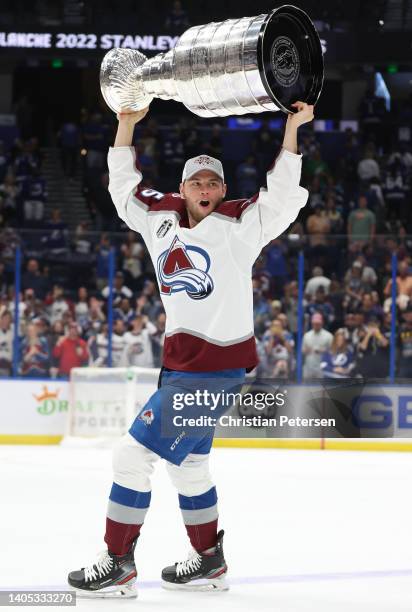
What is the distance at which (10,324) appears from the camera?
10953 millimetres

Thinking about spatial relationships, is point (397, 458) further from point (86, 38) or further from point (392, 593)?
point (86, 38)

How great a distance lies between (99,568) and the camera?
427 cm

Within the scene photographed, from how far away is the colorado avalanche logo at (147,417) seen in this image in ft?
14.0

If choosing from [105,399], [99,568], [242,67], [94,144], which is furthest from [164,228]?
[94,144]

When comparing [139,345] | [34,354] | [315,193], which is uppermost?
[315,193]

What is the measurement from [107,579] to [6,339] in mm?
6927

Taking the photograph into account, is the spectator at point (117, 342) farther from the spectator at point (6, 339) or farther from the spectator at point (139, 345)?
the spectator at point (6, 339)

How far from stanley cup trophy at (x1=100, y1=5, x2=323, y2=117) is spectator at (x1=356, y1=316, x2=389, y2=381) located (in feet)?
21.3

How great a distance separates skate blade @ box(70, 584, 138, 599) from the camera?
13.8 ft

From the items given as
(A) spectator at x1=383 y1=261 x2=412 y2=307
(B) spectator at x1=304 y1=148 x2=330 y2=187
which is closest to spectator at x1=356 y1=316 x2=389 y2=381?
(A) spectator at x1=383 y1=261 x2=412 y2=307

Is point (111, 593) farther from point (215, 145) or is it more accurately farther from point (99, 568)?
point (215, 145)

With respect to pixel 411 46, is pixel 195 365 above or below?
below

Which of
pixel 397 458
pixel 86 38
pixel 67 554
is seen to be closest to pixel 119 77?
pixel 67 554

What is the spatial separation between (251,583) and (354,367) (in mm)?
6316
